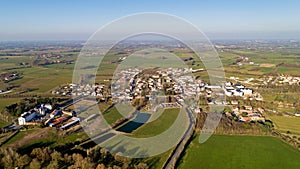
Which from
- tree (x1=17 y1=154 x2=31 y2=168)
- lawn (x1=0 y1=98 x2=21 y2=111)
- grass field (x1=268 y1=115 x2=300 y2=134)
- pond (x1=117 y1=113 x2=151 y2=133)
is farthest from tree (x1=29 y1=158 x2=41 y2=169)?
grass field (x1=268 y1=115 x2=300 y2=134)

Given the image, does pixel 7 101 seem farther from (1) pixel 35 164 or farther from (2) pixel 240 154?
(2) pixel 240 154

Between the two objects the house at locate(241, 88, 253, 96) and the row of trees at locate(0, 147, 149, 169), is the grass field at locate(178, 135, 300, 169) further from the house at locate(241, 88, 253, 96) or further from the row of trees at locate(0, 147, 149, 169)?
the house at locate(241, 88, 253, 96)

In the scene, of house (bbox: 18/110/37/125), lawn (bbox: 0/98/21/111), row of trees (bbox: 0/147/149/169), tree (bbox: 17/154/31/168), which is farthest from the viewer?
lawn (bbox: 0/98/21/111)

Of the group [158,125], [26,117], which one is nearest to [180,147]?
[158,125]

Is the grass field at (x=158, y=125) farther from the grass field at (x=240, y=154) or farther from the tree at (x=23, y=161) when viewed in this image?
the tree at (x=23, y=161)

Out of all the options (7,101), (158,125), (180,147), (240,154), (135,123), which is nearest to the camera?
(240,154)

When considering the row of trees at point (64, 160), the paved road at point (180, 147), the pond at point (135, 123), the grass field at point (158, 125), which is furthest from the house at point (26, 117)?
the paved road at point (180, 147)
